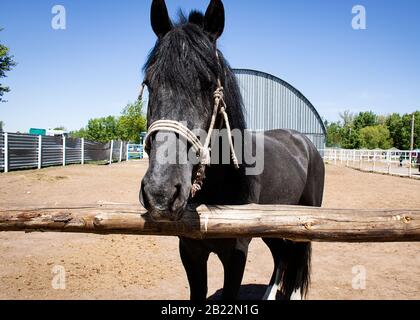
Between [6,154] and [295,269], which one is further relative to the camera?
[6,154]

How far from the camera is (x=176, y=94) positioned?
1782mm

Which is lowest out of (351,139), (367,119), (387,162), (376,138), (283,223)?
(387,162)

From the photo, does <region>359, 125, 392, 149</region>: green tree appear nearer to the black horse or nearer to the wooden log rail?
the black horse

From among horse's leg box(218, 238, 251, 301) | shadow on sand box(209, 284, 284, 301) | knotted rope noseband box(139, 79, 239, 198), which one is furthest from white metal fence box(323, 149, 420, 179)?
knotted rope noseband box(139, 79, 239, 198)

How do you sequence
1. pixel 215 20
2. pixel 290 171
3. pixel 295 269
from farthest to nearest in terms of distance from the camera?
pixel 295 269 < pixel 290 171 < pixel 215 20

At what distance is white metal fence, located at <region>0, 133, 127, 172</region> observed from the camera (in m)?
14.4

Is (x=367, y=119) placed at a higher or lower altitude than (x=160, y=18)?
higher

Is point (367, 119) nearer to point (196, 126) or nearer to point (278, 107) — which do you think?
point (278, 107)

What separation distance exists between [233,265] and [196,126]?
4.28ft

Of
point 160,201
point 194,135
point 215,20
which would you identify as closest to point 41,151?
Result: point 215,20

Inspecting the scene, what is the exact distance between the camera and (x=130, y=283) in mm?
4391

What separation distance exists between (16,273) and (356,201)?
942cm

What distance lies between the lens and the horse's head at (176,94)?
156 cm

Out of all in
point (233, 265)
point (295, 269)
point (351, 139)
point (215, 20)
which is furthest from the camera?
point (351, 139)
